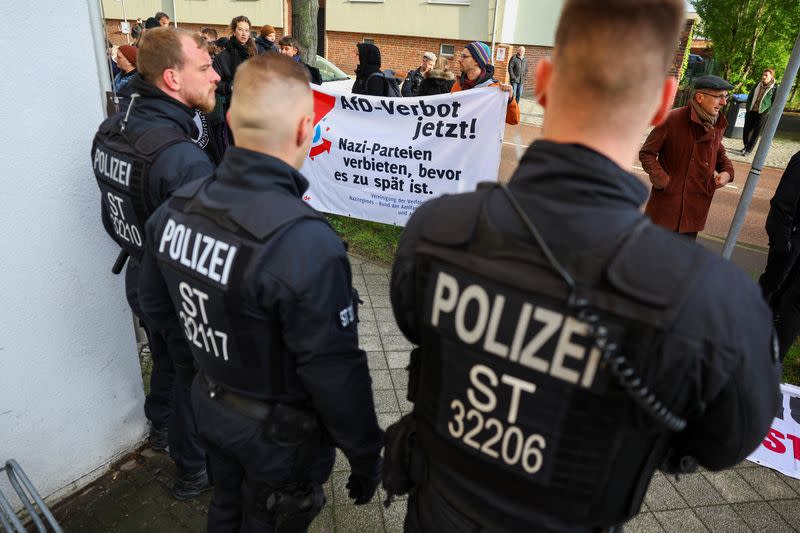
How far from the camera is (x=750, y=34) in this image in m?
17.6

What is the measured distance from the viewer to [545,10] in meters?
20.1

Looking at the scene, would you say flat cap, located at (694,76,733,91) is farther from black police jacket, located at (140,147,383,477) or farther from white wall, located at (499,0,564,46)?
white wall, located at (499,0,564,46)

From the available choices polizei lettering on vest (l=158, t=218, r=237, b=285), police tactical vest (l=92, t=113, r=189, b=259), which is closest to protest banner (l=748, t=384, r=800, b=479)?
polizei lettering on vest (l=158, t=218, r=237, b=285)

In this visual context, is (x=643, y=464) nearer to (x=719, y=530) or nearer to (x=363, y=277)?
(x=719, y=530)

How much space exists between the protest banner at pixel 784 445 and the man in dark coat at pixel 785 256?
23.6 inches

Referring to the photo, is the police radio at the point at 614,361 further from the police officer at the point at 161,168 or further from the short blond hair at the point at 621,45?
the police officer at the point at 161,168

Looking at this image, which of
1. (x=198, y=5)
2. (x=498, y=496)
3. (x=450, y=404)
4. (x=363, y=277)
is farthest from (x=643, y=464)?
(x=198, y=5)

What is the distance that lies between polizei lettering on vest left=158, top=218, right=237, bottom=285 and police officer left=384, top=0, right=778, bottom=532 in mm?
590

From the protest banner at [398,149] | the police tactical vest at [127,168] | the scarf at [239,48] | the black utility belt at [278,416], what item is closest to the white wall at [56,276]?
the police tactical vest at [127,168]

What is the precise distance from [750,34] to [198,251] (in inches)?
852

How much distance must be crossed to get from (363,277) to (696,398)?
4278 millimetres

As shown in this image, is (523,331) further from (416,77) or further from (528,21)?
(528,21)

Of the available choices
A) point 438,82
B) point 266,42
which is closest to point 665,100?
point 438,82

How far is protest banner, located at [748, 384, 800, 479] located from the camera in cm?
304
